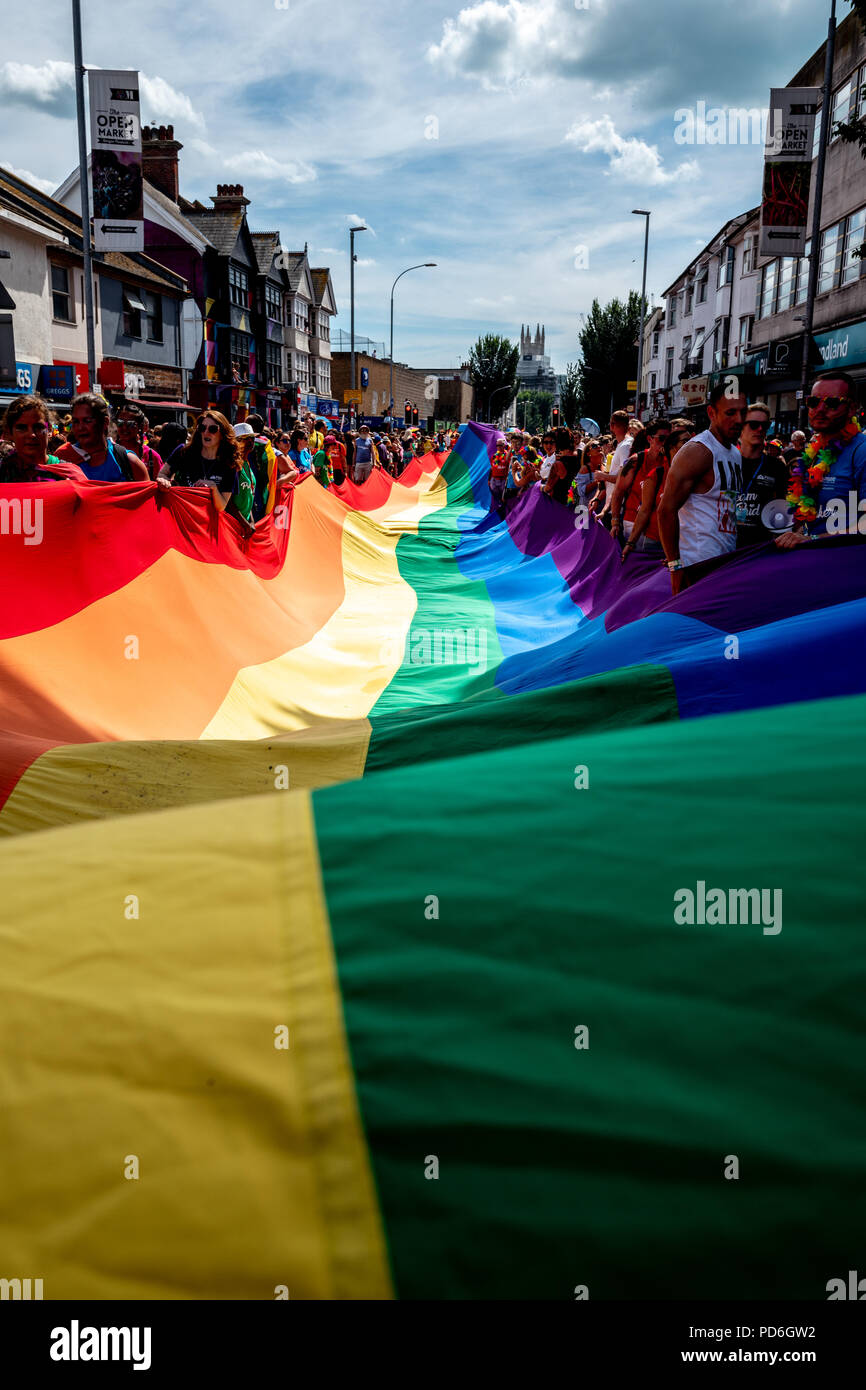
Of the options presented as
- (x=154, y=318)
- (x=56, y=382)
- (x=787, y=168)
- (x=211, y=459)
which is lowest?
(x=211, y=459)

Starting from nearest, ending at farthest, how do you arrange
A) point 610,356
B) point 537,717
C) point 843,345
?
point 537,717 → point 843,345 → point 610,356

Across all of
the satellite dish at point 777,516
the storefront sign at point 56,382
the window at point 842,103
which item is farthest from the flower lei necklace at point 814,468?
the window at point 842,103

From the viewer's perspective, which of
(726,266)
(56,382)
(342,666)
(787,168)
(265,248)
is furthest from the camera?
(265,248)

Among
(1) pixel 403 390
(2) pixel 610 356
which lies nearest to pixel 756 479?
(2) pixel 610 356

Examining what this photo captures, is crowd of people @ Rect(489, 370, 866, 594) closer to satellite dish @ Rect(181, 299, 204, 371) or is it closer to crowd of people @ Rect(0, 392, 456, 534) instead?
crowd of people @ Rect(0, 392, 456, 534)

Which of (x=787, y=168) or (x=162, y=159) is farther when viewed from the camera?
(x=162, y=159)

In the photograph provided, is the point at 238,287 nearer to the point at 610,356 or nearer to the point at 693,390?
the point at 693,390

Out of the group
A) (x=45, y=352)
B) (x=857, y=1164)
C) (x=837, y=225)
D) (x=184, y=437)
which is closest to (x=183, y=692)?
(x=184, y=437)

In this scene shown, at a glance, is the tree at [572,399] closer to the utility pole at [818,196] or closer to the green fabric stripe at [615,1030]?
the utility pole at [818,196]

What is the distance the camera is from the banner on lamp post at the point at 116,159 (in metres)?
15.6

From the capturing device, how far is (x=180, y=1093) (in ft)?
4.40

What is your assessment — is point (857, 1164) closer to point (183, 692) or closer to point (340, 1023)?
point (340, 1023)

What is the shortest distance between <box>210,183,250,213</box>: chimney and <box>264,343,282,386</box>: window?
825 centimetres

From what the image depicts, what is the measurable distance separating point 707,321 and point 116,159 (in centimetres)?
4939
